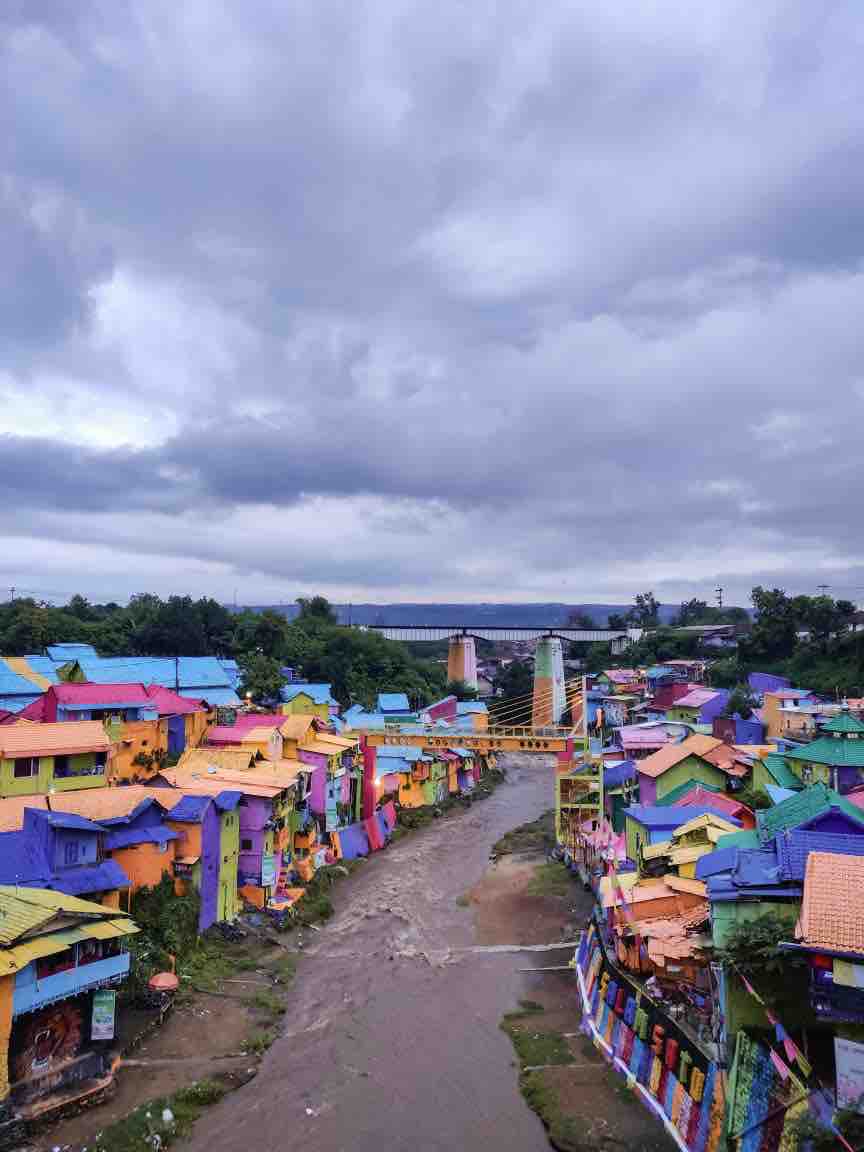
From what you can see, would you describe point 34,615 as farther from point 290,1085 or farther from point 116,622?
point 290,1085

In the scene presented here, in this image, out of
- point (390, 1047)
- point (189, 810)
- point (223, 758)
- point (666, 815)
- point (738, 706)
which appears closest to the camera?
point (390, 1047)

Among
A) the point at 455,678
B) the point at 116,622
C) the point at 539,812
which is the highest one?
the point at 116,622

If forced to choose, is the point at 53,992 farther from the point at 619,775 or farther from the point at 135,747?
the point at 619,775

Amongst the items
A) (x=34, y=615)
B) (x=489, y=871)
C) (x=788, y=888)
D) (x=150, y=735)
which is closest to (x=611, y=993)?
(x=788, y=888)

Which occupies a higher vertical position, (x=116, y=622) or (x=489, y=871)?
(x=116, y=622)

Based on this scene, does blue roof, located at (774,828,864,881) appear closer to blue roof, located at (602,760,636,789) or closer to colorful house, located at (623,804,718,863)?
colorful house, located at (623,804,718,863)

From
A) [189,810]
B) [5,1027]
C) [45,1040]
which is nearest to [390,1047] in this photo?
[45,1040]

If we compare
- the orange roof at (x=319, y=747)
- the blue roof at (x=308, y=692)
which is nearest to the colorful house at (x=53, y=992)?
the orange roof at (x=319, y=747)
